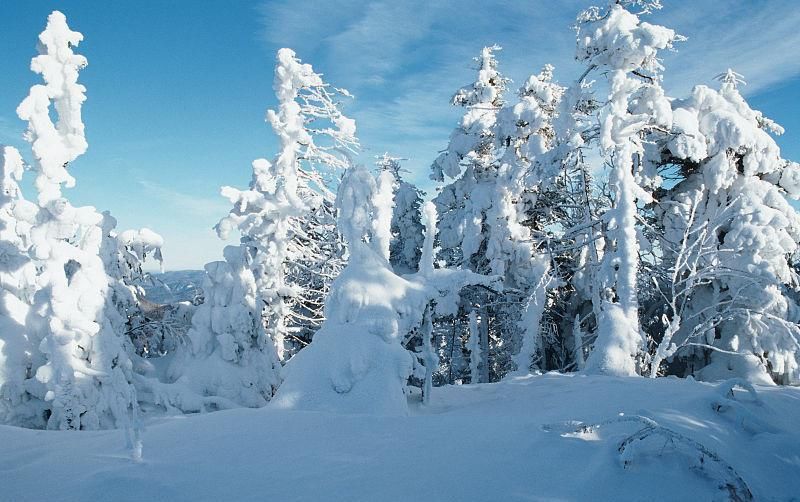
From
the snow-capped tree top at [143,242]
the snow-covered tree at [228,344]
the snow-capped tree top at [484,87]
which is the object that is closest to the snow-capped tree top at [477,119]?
the snow-capped tree top at [484,87]

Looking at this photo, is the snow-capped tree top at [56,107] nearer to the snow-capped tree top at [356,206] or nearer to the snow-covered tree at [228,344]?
the snow-covered tree at [228,344]

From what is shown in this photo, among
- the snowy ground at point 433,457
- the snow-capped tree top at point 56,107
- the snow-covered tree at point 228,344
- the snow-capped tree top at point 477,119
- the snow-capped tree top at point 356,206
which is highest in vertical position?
the snow-capped tree top at point 477,119

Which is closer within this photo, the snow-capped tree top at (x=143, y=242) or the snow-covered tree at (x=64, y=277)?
the snow-covered tree at (x=64, y=277)

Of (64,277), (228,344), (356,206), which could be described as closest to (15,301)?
(64,277)

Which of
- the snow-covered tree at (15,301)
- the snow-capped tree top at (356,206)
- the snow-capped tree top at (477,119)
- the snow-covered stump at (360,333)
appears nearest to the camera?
the snow-covered stump at (360,333)

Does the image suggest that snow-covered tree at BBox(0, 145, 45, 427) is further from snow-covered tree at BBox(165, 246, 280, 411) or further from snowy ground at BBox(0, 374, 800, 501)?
snowy ground at BBox(0, 374, 800, 501)

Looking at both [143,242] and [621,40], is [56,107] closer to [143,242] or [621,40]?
[143,242]

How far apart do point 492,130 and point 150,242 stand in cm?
1289

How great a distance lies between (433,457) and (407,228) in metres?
20.4

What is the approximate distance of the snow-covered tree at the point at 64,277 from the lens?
10.9 meters

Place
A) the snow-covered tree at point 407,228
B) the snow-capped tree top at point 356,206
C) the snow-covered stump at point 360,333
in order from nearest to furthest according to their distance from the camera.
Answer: the snow-covered stump at point 360,333 < the snow-capped tree top at point 356,206 < the snow-covered tree at point 407,228

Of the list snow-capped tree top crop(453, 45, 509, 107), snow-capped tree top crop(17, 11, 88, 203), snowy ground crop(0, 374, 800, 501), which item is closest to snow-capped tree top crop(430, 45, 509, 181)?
snow-capped tree top crop(453, 45, 509, 107)

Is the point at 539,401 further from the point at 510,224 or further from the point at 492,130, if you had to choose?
the point at 492,130

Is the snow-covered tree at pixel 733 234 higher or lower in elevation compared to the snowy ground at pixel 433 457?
higher
